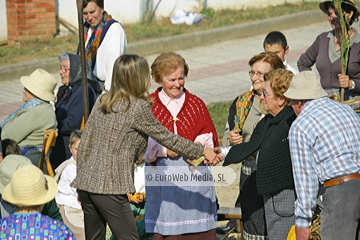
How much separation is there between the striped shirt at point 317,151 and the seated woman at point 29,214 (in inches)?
63.2

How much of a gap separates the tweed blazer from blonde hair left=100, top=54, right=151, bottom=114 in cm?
5

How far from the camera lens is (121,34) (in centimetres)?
713

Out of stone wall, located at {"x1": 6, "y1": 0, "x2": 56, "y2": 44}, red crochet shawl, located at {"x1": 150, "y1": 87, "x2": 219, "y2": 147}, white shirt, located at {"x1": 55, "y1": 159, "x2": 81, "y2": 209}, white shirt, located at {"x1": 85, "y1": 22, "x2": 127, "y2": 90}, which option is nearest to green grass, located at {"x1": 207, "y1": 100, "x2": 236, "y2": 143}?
white shirt, located at {"x1": 85, "y1": 22, "x2": 127, "y2": 90}

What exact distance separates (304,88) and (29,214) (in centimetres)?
204

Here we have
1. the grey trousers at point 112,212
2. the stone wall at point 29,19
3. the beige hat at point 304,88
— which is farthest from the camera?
the stone wall at point 29,19

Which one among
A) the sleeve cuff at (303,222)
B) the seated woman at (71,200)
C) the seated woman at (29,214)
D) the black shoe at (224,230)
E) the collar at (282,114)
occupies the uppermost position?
the collar at (282,114)

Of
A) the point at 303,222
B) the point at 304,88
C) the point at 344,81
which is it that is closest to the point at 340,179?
the point at 303,222

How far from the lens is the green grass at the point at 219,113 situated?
9.02m

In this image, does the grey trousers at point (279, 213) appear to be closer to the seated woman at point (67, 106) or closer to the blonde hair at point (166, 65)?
the blonde hair at point (166, 65)

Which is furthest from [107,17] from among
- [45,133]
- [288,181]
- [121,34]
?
[288,181]

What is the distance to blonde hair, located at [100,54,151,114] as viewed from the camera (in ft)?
15.4

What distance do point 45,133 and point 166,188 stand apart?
1643mm

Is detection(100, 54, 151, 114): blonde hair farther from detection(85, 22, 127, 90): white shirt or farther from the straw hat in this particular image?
detection(85, 22, 127, 90): white shirt

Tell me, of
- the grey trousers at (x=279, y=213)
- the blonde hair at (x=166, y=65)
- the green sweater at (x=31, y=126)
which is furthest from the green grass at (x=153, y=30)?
the grey trousers at (x=279, y=213)
